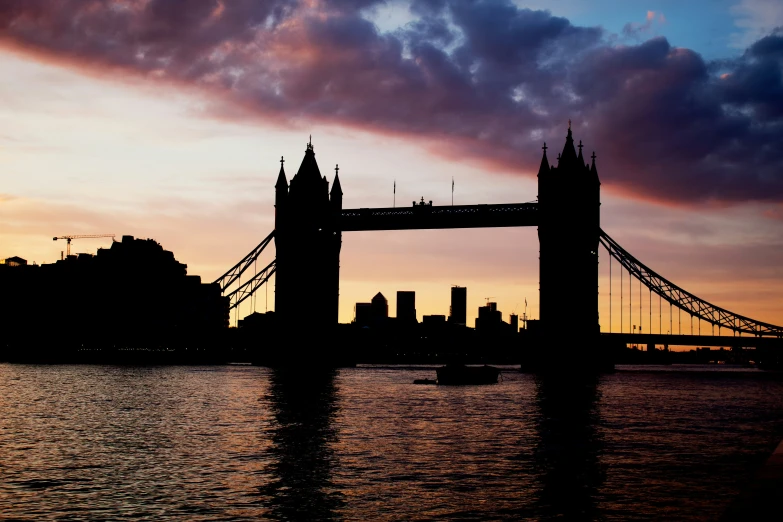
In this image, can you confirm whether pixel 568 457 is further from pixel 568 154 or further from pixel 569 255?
pixel 568 154

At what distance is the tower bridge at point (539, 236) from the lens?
118 m

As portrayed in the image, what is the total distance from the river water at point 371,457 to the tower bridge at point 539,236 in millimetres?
39428

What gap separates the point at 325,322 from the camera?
13675 centimetres

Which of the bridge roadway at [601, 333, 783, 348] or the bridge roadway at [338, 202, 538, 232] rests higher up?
the bridge roadway at [338, 202, 538, 232]

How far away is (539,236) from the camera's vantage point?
122 meters

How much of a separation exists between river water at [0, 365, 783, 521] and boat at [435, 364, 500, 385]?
30987 millimetres

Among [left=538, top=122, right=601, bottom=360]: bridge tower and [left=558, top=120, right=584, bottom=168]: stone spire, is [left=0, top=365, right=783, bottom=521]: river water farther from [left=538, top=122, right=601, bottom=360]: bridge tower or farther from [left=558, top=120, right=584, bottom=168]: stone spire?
[left=558, top=120, right=584, bottom=168]: stone spire

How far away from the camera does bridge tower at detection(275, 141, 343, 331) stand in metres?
136

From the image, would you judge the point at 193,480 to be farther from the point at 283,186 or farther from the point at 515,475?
the point at 283,186

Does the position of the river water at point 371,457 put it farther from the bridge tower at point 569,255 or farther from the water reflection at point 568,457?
the bridge tower at point 569,255

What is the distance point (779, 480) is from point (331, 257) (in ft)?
389

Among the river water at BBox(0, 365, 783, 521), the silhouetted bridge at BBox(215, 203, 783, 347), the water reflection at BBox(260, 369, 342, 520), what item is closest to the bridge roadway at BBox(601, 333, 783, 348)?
the silhouetted bridge at BBox(215, 203, 783, 347)

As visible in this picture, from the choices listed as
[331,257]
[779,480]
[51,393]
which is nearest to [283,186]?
[331,257]

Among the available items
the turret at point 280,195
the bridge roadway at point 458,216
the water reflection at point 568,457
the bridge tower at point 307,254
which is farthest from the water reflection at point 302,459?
the turret at point 280,195
